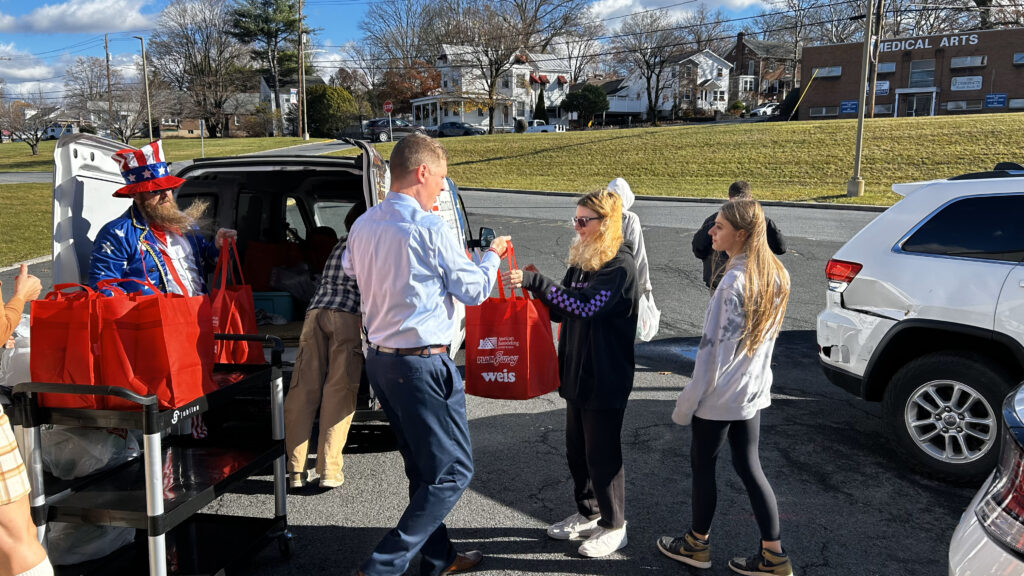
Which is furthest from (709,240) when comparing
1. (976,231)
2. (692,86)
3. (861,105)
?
(692,86)

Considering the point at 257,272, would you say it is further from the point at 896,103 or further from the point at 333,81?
the point at 333,81

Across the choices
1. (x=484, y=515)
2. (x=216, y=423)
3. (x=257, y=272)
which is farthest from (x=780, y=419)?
(x=257, y=272)

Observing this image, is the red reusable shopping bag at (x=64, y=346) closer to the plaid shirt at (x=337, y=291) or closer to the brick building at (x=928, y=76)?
the plaid shirt at (x=337, y=291)

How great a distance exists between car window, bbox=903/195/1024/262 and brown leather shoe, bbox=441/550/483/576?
334 cm

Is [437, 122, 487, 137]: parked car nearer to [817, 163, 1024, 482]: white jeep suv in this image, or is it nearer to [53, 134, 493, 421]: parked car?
[53, 134, 493, 421]: parked car

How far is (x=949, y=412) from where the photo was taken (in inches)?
168

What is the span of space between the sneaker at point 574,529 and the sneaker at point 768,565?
76 cm

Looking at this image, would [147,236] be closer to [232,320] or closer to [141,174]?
[141,174]

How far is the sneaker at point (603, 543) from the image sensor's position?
11.4 ft

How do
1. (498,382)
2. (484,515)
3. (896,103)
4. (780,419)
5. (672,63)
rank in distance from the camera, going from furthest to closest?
(672,63) < (896,103) < (780,419) < (484,515) < (498,382)

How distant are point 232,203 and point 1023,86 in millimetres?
55003

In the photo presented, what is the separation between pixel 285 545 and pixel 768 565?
2.32 meters

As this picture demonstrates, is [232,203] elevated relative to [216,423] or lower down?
elevated

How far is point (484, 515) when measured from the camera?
3969mm
